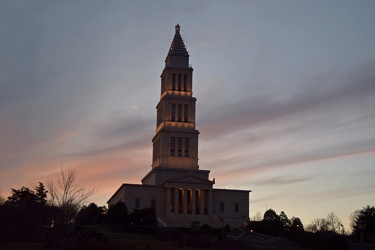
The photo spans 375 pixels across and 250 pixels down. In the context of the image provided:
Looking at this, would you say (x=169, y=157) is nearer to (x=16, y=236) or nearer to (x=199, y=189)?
(x=199, y=189)

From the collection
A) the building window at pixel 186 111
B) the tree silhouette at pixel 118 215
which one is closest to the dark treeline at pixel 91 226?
the tree silhouette at pixel 118 215

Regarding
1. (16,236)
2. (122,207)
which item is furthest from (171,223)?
(16,236)

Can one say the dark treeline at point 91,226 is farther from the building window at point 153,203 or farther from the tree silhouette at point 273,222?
the building window at point 153,203

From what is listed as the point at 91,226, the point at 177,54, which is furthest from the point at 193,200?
the point at 91,226

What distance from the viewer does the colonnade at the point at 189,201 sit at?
103562 mm

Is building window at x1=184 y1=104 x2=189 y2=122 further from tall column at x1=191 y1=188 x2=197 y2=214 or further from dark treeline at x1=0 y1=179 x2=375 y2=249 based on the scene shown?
dark treeline at x1=0 y1=179 x2=375 y2=249

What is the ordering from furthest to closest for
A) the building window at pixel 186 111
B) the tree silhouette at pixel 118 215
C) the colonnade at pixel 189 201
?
the building window at pixel 186 111 < the colonnade at pixel 189 201 < the tree silhouette at pixel 118 215

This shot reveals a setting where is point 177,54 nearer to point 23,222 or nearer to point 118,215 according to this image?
point 118,215

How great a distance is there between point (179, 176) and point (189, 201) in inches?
175

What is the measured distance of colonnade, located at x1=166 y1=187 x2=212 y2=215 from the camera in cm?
10356

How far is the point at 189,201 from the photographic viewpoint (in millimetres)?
105812

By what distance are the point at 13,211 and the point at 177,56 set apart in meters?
53.5

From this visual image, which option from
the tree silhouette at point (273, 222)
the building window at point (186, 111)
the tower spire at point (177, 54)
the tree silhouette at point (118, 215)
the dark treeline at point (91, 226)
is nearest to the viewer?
the dark treeline at point (91, 226)

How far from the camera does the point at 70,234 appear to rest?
40.5 meters
